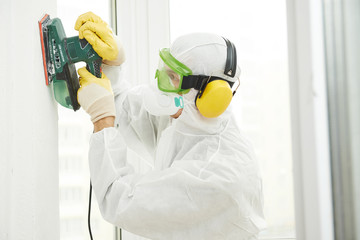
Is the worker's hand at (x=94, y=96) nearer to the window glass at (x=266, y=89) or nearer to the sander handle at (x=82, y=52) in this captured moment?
the sander handle at (x=82, y=52)

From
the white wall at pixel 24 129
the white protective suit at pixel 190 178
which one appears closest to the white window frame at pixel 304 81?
the white protective suit at pixel 190 178

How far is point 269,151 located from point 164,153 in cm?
97

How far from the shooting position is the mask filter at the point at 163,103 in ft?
4.02

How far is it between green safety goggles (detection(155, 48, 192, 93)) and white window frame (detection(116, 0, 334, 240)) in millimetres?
598

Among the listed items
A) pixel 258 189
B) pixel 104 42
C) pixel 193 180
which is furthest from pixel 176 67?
pixel 258 189

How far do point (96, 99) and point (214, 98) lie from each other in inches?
14.9

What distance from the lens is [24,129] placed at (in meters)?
0.85

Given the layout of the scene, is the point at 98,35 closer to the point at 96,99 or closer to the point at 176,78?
the point at 96,99

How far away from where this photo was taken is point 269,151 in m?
2.11

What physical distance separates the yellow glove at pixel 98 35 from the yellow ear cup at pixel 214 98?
1.09ft

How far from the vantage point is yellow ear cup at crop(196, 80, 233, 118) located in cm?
114

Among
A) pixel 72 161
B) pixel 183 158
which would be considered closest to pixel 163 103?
pixel 183 158

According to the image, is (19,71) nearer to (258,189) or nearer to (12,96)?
(12,96)

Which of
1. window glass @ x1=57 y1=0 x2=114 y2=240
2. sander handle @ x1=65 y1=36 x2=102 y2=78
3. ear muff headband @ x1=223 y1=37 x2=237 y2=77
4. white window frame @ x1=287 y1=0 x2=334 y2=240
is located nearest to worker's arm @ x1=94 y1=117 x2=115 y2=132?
sander handle @ x1=65 y1=36 x2=102 y2=78
